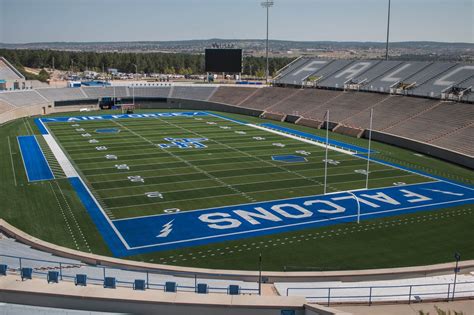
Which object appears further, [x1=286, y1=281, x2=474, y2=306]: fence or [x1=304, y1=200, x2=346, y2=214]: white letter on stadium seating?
[x1=304, y1=200, x2=346, y2=214]: white letter on stadium seating

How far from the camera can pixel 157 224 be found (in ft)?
74.8

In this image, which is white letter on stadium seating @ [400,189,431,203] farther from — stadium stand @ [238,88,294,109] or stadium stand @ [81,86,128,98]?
stadium stand @ [81,86,128,98]

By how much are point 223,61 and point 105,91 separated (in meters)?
18.1

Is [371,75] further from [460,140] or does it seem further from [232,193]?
[232,193]

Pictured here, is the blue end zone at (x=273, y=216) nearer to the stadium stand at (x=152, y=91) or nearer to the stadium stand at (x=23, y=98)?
the stadium stand at (x=23, y=98)

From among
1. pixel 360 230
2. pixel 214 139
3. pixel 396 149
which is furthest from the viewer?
pixel 214 139

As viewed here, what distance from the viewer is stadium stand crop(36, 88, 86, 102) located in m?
66.9

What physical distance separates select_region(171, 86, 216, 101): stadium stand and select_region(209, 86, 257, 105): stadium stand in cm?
122

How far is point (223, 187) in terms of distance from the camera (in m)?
28.8

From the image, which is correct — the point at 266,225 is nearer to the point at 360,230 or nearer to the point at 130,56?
the point at 360,230

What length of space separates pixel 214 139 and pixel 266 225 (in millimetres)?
22511

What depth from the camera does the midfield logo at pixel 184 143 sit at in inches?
1615

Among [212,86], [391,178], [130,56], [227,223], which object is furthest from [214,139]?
[130,56]

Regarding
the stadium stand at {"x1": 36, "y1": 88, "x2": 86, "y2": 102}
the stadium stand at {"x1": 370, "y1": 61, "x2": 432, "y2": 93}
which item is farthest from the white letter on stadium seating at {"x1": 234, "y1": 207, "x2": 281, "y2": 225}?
the stadium stand at {"x1": 36, "y1": 88, "x2": 86, "y2": 102}
